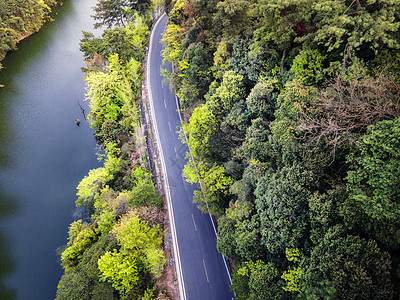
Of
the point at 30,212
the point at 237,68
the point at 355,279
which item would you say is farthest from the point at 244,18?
the point at 30,212

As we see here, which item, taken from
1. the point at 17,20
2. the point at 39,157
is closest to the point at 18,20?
the point at 17,20

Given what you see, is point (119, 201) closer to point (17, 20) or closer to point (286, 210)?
point (286, 210)

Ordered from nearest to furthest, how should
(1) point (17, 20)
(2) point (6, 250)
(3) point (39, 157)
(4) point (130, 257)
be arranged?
1. (4) point (130, 257)
2. (2) point (6, 250)
3. (3) point (39, 157)
4. (1) point (17, 20)

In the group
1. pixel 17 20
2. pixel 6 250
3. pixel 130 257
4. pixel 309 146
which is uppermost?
pixel 17 20

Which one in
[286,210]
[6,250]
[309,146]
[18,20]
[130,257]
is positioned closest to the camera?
[309,146]

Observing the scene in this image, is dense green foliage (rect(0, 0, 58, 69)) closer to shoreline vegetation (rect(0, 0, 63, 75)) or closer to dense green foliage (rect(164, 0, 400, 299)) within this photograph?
shoreline vegetation (rect(0, 0, 63, 75))

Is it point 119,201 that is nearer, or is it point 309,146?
point 309,146

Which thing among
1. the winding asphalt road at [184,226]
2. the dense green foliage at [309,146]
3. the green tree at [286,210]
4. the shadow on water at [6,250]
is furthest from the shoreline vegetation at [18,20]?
the green tree at [286,210]
